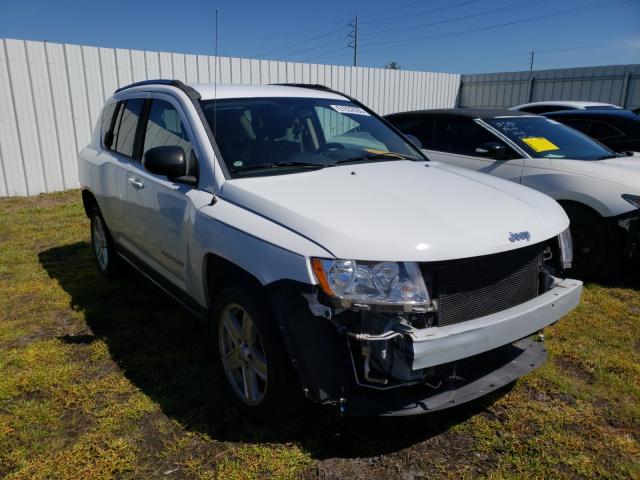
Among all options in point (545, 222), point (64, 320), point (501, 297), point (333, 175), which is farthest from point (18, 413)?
point (545, 222)

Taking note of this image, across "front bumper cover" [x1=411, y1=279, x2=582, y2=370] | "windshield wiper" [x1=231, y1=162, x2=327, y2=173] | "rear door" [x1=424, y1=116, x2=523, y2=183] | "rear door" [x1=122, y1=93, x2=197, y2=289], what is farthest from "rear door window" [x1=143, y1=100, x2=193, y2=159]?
"rear door" [x1=424, y1=116, x2=523, y2=183]

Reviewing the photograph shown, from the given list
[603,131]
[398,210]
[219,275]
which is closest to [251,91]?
[219,275]

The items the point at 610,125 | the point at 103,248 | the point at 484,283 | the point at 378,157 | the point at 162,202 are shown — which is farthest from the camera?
the point at 610,125

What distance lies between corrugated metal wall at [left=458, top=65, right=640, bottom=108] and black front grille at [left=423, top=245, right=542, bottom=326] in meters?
15.7

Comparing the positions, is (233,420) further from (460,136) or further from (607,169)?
(460,136)

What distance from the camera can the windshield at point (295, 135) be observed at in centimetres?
321

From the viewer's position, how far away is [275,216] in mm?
2545

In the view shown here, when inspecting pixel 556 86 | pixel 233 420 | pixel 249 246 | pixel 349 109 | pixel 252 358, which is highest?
pixel 556 86

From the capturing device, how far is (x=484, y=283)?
8.05ft

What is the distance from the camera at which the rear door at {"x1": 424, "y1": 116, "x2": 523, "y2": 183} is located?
536 cm

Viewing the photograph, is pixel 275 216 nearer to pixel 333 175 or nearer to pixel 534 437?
pixel 333 175

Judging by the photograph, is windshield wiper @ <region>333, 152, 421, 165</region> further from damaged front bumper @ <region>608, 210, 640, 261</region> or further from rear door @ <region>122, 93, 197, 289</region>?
damaged front bumper @ <region>608, 210, 640, 261</region>

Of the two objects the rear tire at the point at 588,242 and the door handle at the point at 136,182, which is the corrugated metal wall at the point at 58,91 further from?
the rear tire at the point at 588,242

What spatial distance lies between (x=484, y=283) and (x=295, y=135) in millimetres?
1743
